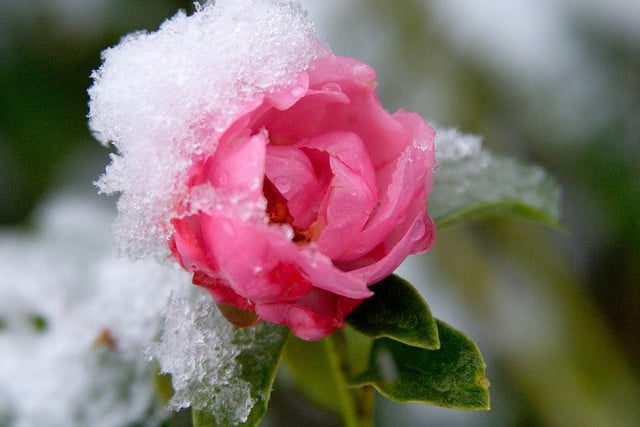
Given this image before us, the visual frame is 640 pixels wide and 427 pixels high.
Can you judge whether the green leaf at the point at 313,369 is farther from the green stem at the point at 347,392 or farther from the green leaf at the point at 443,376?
the green leaf at the point at 443,376

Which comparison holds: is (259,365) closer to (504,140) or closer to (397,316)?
(397,316)

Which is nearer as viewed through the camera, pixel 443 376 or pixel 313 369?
pixel 443 376

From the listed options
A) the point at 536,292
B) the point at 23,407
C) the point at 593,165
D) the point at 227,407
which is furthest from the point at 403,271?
the point at 227,407

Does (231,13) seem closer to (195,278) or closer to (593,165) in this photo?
(195,278)

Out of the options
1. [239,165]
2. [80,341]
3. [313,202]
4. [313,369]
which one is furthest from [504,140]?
[239,165]

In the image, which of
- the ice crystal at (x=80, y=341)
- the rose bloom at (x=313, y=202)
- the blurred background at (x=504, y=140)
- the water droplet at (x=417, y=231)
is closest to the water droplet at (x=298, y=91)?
the rose bloom at (x=313, y=202)

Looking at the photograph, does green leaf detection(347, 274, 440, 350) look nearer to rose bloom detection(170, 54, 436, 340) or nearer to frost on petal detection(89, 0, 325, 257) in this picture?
rose bloom detection(170, 54, 436, 340)
